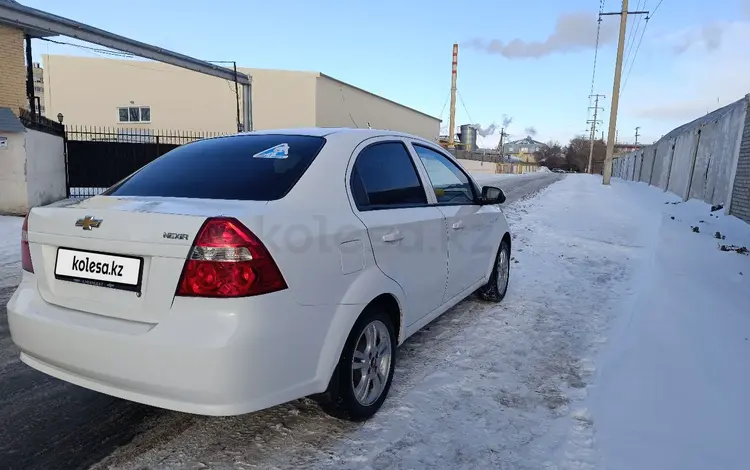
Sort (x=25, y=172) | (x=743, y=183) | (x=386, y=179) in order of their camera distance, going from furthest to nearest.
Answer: (x=25, y=172) < (x=743, y=183) < (x=386, y=179)

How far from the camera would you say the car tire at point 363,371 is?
2.57 meters

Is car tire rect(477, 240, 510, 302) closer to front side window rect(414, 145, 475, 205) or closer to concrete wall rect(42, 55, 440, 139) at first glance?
front side window rect(414, 145, 475, 205)

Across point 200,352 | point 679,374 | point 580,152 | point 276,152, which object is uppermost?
point 580,152

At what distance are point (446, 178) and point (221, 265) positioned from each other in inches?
95.4

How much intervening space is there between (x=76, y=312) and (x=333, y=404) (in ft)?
4.40

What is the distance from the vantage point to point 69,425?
104 inches

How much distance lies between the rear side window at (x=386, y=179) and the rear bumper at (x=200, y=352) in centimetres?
83

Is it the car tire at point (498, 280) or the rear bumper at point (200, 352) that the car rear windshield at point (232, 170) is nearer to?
the rear bumper at point (200, 352)

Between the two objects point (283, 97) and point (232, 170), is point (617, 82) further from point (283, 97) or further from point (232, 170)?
point (232, 170)

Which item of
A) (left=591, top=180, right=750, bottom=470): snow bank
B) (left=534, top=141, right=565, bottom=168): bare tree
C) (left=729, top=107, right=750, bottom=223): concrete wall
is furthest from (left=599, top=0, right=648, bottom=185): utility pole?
(left=534, top=141, right=565, bottom=168): bare tree

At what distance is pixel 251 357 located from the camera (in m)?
2.06

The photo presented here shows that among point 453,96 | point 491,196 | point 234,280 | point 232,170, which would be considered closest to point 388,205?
point 232,170

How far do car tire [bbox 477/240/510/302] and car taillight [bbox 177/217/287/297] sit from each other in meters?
3.23

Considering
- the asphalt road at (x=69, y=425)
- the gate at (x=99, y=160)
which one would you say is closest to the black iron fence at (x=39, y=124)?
the gate at (x=99, y=160)
